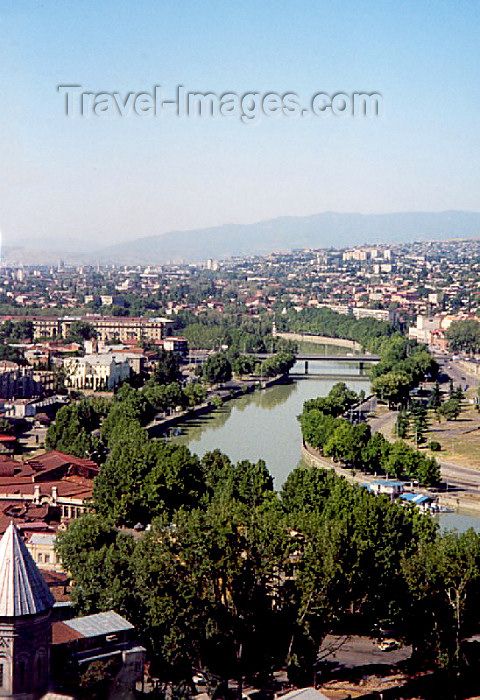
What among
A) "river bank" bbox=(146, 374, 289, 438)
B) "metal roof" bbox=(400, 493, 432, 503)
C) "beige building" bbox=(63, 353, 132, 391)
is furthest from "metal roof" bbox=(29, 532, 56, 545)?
"beige building" bbox=(63, 353, 132, 391)

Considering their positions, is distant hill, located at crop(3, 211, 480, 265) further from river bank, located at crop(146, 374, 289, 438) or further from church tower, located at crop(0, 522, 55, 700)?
church tower, located at crop(0, 522, 55, 700)

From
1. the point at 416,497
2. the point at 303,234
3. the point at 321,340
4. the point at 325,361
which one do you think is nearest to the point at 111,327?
the point at 321,340

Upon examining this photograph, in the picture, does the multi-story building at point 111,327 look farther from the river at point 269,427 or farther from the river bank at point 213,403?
the river bank at point 213,403

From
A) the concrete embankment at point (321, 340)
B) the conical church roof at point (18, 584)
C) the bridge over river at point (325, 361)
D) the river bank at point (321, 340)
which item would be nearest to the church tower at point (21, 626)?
the conical church roof at point (18, 584)

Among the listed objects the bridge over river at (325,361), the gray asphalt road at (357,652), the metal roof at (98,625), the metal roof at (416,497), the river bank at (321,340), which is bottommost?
the river bank at (321,340)

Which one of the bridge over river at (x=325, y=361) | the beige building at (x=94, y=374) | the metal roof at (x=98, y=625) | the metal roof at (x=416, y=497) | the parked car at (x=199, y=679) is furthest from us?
the bridge over river at (x=325, y=361)

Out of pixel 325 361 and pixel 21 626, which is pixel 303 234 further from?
pixel 21 626
